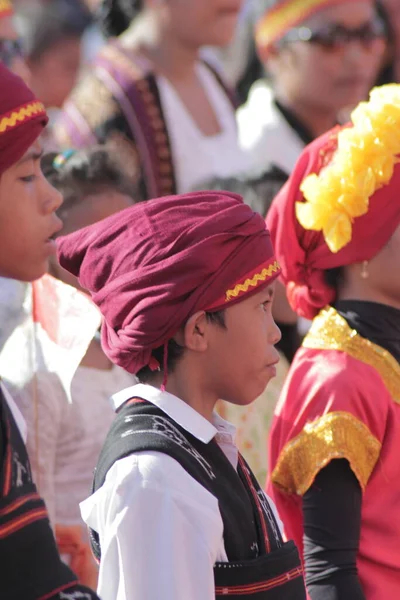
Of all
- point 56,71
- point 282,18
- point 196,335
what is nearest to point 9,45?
point 282,18

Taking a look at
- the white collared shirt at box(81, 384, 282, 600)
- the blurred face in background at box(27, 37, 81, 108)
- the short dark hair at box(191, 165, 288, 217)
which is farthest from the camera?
the blurred face in background at box(27, 37, 81, 108)

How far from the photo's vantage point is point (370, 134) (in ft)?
10.3

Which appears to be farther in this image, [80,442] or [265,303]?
[80,442]

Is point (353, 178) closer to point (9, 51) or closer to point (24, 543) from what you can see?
point (24, 543)

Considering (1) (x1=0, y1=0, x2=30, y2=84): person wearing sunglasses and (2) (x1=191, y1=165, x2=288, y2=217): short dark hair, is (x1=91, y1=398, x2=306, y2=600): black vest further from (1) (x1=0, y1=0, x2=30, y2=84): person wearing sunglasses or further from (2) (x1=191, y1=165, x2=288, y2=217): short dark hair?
(1) (x1=0, y1=0, x2=30, y2=84): person wearing sunglasses

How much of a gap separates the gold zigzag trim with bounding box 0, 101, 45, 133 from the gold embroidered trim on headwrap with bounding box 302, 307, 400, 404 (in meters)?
0.94

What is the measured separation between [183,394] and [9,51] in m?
3.07

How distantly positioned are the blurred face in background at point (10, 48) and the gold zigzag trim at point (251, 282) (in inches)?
110

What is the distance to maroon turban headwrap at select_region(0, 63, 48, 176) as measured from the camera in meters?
2.83

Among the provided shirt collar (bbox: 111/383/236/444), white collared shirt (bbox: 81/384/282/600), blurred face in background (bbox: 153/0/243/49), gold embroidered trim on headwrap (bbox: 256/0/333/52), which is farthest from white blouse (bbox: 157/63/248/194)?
white collared shirt (bbox: 81/384/282/600)

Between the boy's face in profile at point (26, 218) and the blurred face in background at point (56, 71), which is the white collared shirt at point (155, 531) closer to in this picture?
the boy's face in profile at point (26, 218)

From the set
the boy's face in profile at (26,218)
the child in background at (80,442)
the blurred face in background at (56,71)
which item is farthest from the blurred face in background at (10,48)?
the boy's face in profile at (26,218)

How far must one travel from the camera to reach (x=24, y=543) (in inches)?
83.4

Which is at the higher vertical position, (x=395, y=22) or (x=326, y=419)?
(x=326, y=419)
